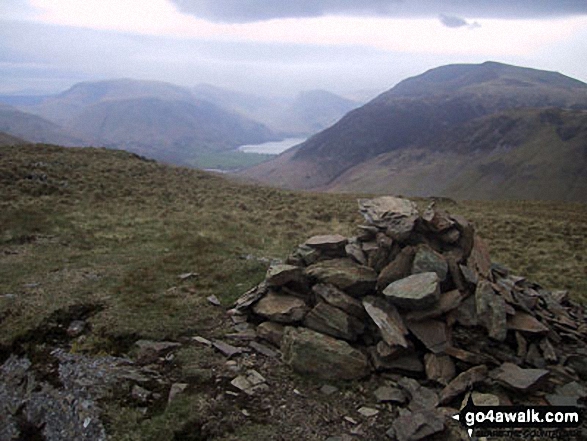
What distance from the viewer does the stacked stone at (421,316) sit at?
1193cm

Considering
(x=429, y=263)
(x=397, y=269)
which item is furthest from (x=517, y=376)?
(x=397, y=269)

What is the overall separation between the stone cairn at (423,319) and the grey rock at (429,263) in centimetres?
4

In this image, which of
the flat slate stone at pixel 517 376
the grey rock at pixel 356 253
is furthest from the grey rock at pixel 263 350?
the flat slate stone at pixel 517 376

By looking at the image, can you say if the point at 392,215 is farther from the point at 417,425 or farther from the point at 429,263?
the point at 417,425

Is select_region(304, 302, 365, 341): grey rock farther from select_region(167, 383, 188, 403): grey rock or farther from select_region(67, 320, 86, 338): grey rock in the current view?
select_region(67, 320, 86, 338): grey rock

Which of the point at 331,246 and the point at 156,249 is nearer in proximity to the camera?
the point at 331,246

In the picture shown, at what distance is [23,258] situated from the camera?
2077cm

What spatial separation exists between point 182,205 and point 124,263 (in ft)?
60.9

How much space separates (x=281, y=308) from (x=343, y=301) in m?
2.19

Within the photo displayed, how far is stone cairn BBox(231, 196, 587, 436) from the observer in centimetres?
1164

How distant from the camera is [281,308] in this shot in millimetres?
14406

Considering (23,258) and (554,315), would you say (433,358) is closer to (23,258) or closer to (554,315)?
(554,315)

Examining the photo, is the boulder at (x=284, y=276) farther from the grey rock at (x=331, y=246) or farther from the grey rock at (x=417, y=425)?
the grey rock at (x=417, y=425)

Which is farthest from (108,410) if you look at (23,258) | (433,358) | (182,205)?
(182,205)
